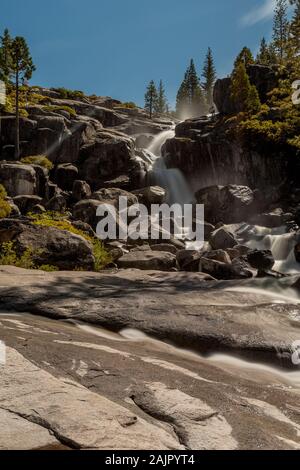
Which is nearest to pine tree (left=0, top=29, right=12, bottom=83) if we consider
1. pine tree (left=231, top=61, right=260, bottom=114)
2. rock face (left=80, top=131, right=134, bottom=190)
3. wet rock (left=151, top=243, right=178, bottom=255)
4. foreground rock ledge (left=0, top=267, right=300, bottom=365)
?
rock face (left=80, top=131, right=134, bottom=190)

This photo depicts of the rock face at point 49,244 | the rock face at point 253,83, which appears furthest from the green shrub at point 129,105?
the rock face at point 49,244

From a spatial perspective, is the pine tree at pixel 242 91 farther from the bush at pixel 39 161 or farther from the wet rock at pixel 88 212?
the wet rock at pixel 88 212

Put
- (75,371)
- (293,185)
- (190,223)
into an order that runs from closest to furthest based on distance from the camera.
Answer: (75,371)
(190,223)
(293,185)

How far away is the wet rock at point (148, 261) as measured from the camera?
15.3m

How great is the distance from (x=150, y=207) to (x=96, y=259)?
12.8m

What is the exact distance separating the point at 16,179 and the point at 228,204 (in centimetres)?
1604

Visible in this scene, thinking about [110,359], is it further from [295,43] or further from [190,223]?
[190,223]

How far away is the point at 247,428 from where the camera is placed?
294cm

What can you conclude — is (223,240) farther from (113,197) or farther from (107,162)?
(107,162)

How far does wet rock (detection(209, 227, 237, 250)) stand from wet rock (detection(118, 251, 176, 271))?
523 centimetres

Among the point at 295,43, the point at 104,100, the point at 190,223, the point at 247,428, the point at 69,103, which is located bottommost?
the point at 247,428

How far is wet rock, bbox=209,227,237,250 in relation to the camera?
66.7ft

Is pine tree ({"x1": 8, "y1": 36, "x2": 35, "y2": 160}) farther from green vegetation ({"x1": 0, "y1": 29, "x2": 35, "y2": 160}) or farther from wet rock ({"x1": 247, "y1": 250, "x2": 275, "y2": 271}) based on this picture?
wet rock ({"x1": 247, "y1": 250, "x2": 275, "y2": 271})

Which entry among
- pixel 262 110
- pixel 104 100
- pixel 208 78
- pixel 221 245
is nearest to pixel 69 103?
pixel 104 100
